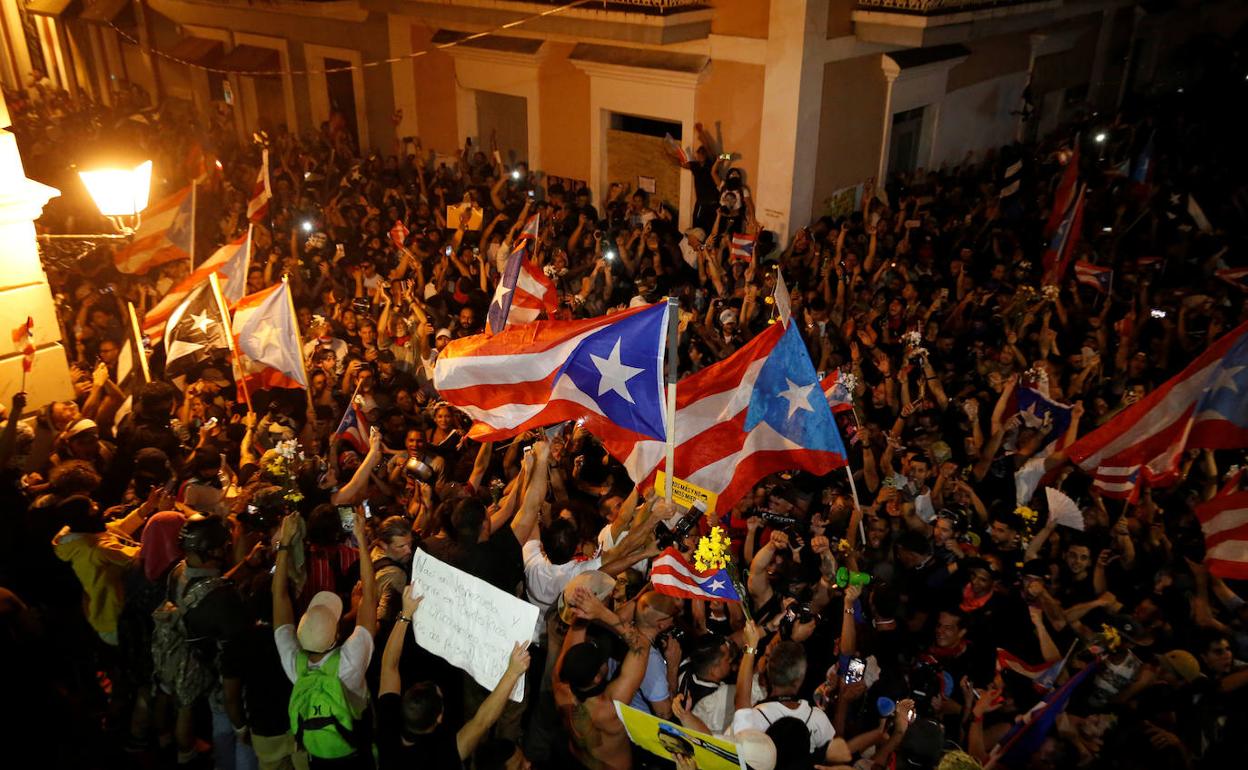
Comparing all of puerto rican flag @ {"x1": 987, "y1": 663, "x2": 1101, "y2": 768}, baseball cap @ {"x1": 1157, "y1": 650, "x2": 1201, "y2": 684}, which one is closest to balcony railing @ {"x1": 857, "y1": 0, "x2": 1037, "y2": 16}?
baseball cap @ {"x1": 1157, "y1": 650, "x2": 1201, "y2": 684}

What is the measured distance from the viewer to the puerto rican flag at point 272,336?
7.48 meters

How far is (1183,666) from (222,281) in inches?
312

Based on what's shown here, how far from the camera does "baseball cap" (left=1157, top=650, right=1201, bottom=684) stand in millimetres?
4914

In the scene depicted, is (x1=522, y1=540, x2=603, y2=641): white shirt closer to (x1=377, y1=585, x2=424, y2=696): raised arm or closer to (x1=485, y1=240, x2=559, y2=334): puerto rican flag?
(x1=377, y1=585, x2=424, y2=696): raised arm

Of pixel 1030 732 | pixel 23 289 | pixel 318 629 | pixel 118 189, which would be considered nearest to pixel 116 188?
pixel 118 189

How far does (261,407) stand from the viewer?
8.20 meters

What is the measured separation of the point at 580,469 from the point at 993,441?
10.6 feet

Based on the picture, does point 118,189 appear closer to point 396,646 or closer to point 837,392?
point 396,646

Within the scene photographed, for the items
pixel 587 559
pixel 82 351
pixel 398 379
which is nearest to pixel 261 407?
pixel 398 379

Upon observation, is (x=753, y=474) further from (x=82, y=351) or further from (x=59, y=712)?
(x=82, y=351)

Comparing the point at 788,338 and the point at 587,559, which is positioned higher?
the point at 788,338

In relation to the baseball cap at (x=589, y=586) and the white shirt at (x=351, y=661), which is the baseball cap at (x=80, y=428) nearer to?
the white shirt at (x=351, y=661)

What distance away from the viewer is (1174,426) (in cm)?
598

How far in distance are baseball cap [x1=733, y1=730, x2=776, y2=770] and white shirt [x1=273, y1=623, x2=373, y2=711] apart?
176 centimetres
